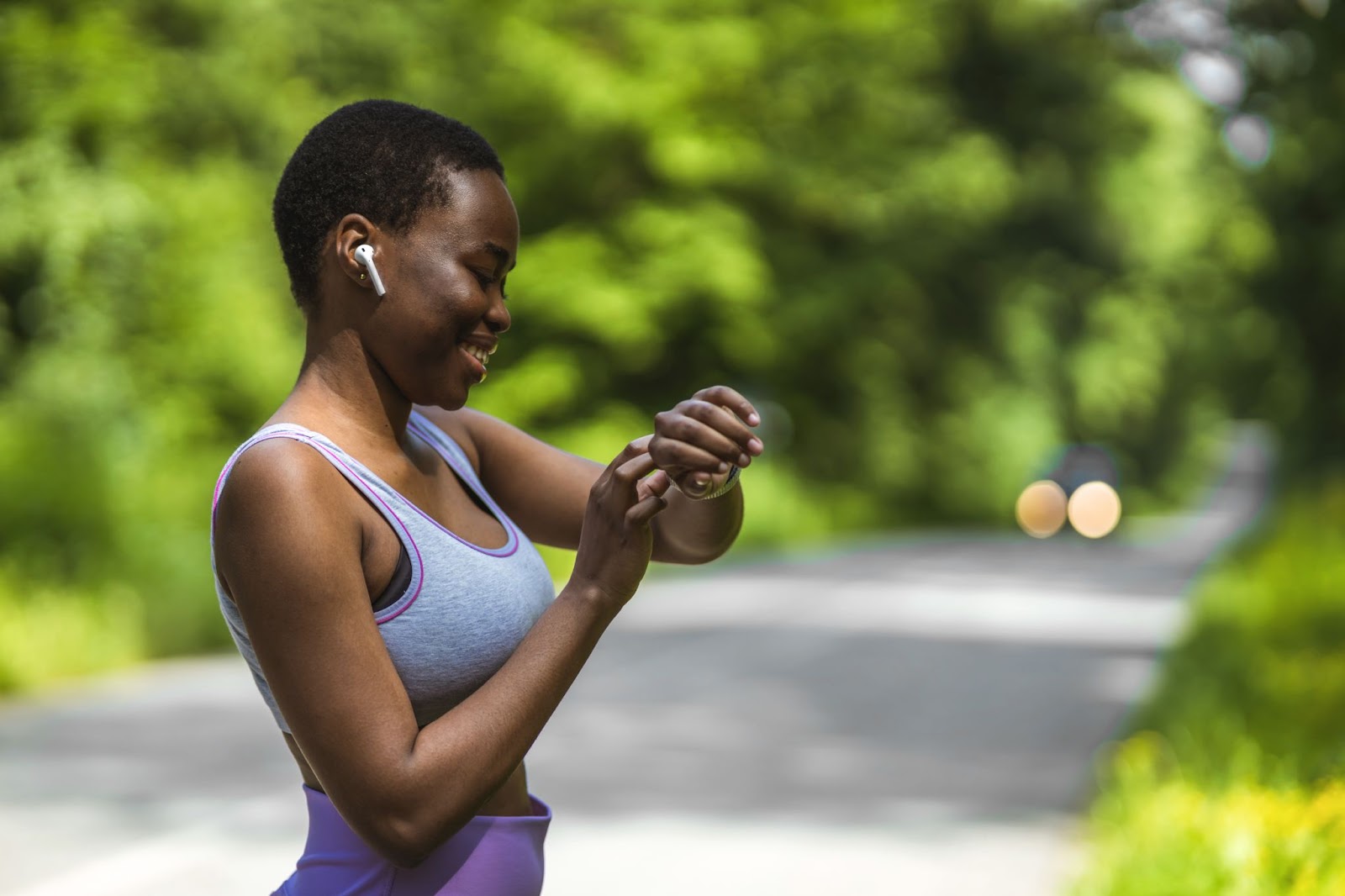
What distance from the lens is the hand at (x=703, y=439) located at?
1708 mm

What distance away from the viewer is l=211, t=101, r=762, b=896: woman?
1.61m

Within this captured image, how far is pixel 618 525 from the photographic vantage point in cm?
174

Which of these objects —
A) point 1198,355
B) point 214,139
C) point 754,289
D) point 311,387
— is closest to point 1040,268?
point 754,289

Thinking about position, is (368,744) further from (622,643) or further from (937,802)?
(622,643)

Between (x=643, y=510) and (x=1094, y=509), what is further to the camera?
(x=1094, y=509)

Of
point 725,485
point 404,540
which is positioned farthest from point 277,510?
point 725,485

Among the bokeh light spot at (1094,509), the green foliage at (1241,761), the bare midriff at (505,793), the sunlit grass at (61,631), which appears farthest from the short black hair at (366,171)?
the bokeh light spot at (1094,509)

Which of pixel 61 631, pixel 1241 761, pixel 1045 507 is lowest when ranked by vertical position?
pixel 1241 761

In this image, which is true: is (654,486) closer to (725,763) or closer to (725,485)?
(725,485)

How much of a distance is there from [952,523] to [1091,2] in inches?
Answer: 881

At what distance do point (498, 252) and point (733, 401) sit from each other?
30 cm

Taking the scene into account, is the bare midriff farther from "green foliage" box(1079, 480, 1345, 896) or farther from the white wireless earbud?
"green foliage" box(1079, 480, 1345, 896)

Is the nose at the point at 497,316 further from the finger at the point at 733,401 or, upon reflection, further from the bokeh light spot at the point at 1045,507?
the bokeh light spot at the point at 1045,507

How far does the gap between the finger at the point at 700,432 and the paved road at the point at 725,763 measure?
483 cm
